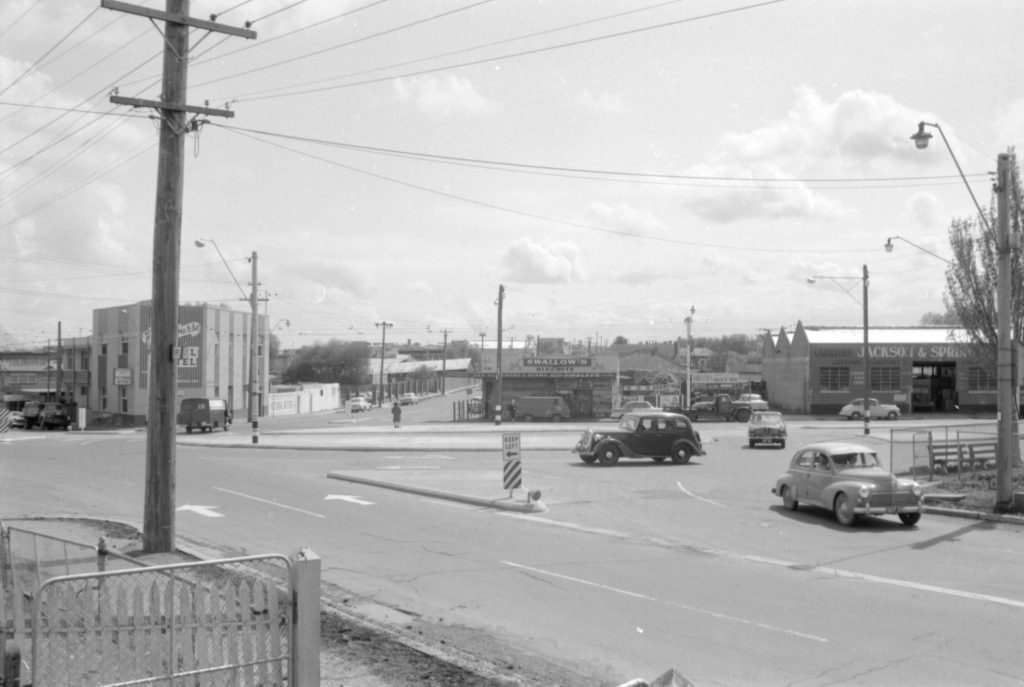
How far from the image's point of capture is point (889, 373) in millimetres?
76000

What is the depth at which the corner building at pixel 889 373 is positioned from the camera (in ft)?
248

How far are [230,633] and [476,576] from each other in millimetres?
7337

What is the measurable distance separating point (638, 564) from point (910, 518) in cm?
745

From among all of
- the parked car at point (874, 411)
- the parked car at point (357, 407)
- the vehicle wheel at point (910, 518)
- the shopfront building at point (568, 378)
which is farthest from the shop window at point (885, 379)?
the vehicle wheel at point (910, 518)

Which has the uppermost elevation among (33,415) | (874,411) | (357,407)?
(874,411)

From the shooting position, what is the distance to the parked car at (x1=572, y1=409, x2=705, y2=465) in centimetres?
3219

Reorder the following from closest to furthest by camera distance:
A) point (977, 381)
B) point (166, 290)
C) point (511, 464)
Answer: point (166, 290) < point (511, 464) < point (977, 381)

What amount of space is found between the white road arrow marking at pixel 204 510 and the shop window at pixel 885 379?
2596 inches

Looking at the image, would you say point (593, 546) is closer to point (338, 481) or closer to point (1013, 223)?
point (338, 481)

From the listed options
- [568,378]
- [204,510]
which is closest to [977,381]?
[568,378]

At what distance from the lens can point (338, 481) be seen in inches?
1030

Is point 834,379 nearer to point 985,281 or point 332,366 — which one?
point 985,281

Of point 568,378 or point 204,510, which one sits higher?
point 568,378

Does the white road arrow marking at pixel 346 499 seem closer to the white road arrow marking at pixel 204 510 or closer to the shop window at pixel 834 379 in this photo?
the white road arrow marking at pixel 204 510
